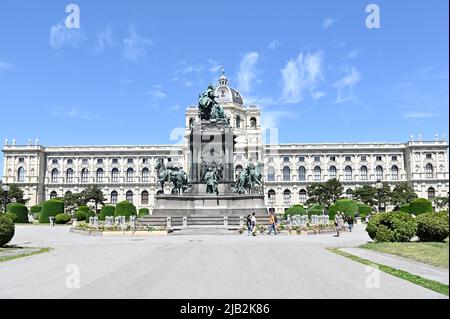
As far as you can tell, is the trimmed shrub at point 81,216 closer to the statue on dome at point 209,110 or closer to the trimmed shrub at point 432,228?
the statue on dome at point 209,110

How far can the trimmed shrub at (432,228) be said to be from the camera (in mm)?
19438

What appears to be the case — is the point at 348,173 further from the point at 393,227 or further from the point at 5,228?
the point at 5,228

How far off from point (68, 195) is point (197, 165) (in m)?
57.5

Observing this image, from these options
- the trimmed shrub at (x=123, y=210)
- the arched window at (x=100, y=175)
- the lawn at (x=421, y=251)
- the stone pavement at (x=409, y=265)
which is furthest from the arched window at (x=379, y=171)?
the stone pavement at (x=409, y=265)

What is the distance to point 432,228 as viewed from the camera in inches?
769

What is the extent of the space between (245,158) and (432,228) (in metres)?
91.2

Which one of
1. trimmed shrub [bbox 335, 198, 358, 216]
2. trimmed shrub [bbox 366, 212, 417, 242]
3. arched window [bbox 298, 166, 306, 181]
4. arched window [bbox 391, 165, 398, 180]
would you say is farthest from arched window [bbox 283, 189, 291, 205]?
trimmed shrub [bbox 366, 212, 417, 242]

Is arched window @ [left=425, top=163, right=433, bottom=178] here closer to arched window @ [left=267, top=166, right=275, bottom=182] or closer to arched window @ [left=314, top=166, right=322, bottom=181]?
arched window @ [left=314, top=166, right=322, bottom=181]

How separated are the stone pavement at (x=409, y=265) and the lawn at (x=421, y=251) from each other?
0.31 meters

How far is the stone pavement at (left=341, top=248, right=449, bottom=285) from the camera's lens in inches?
446

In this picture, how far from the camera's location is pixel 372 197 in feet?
270

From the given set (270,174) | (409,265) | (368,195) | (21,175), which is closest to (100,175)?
(21,175)
